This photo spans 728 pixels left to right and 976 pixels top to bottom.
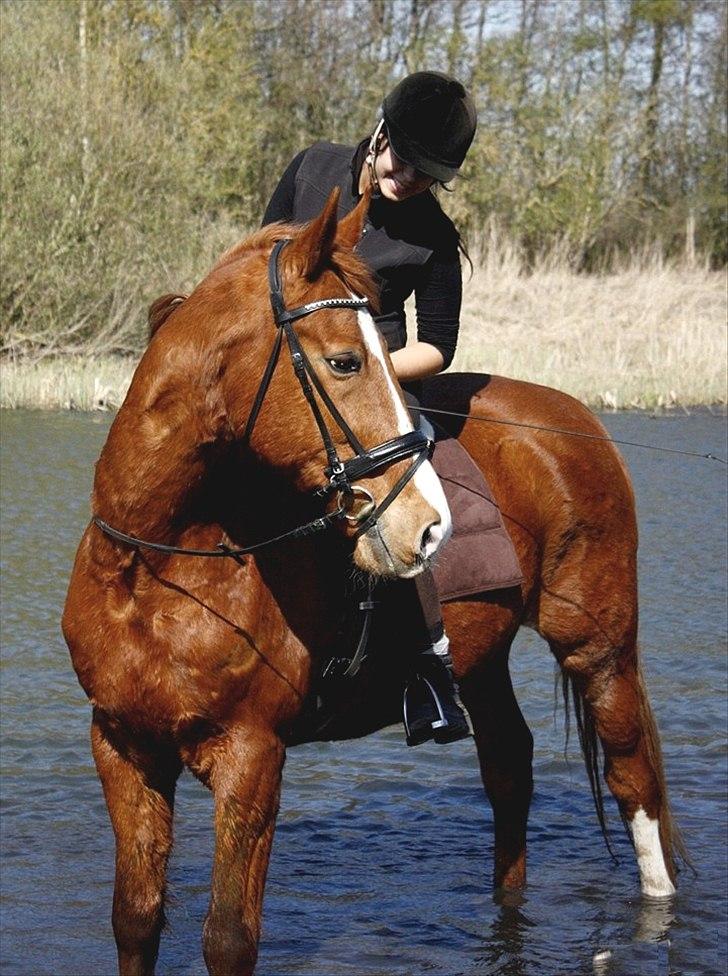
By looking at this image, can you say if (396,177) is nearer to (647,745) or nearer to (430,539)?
(430,539)

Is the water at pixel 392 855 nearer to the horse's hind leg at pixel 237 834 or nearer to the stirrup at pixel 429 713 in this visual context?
the horse's hind leg at pixel 237 834

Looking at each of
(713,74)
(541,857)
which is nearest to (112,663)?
(541,857)

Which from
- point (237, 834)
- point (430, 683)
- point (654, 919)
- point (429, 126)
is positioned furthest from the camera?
point (654, 919)

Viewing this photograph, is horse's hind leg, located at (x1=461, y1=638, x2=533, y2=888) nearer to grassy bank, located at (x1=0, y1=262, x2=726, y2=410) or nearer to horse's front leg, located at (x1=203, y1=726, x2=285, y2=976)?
horse's front leg, located at (x1=203, y1=726, x2=285, y2=976)

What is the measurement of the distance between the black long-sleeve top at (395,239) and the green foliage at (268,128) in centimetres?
1731

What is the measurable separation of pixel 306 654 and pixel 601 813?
2.33 metres

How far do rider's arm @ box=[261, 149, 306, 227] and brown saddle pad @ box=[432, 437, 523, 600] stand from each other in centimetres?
93

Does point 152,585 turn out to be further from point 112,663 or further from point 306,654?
point 306,654

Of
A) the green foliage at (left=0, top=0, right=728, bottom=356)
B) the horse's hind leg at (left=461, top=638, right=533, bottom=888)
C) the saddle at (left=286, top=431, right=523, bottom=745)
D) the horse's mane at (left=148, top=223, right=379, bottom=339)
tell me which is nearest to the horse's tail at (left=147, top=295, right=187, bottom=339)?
the horse's mane at (left=148, top=223, right=379, bottom=339)

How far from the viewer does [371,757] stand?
729 centimetres

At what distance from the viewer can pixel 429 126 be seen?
4164mm

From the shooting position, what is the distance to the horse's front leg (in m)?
3.84

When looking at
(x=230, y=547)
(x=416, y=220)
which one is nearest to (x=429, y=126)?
(x=416, y=220)

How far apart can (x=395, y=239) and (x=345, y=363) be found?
1040mm
